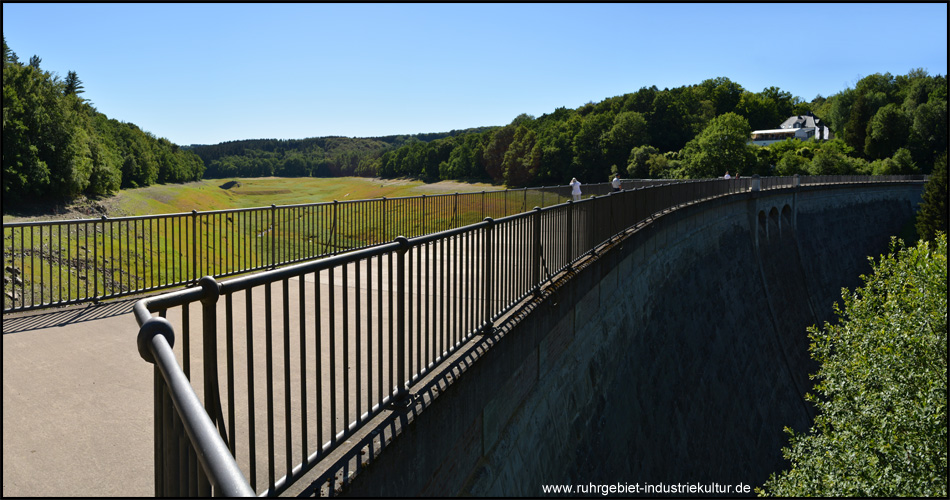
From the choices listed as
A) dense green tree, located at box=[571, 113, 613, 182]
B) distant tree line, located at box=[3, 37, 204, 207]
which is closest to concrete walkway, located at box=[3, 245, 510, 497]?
distant tree line, located at box=[3, 37, 204, 207]

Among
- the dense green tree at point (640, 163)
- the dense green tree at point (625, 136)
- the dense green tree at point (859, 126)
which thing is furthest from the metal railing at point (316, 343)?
the dense green tree at point (859, 126)

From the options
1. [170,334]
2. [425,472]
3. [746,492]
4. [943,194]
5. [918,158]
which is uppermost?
[918,158]

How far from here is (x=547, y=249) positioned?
7559 millimetres

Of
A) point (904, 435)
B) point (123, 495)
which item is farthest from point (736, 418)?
point (123, 495)

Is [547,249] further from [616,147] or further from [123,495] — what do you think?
[616,147]

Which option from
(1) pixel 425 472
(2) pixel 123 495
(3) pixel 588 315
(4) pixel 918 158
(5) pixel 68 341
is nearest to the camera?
(2) pixel 123 495

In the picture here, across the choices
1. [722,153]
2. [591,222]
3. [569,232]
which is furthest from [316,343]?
[722,153]

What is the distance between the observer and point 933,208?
148 ft

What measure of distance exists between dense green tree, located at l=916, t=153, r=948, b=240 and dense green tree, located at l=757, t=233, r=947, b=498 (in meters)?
27.5

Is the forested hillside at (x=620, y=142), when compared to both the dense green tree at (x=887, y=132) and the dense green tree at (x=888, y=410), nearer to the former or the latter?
the dense green tree at (x=887, y=132)

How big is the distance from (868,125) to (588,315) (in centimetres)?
8829

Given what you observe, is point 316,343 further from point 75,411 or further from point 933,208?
point 933,208

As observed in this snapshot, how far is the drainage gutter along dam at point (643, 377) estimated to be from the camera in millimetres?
4617

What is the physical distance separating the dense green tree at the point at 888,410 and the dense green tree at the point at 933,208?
27515mm
